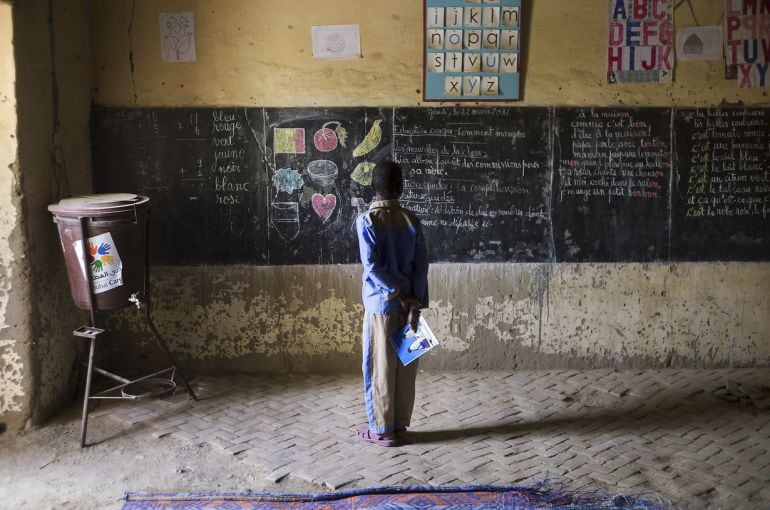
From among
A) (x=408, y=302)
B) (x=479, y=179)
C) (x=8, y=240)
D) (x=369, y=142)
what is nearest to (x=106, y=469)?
(x=8, y=240)

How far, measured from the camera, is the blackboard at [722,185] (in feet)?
22.8

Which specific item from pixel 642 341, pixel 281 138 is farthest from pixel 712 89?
pixel 281 138

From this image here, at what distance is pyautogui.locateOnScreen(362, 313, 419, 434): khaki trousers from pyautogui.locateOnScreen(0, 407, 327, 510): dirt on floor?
79cm

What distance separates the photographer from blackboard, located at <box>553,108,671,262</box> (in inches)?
273

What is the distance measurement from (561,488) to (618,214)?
3070mm

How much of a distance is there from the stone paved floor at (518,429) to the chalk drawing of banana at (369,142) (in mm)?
2074

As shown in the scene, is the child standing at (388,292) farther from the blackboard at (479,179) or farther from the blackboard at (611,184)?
the blackboard at (611,184)

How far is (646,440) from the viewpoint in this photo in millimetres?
5609

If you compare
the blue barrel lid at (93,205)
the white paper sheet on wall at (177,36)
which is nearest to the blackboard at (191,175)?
the white paper sheet on wall at (177,36)

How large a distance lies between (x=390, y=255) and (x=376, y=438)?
1369 mm

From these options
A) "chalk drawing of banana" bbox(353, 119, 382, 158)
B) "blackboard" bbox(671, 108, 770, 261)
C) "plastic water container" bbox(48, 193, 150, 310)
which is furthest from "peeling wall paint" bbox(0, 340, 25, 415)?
"blackboard" bbox(671, 108, 770, 261)

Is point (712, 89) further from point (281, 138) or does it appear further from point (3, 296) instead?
→ point (3, 296)

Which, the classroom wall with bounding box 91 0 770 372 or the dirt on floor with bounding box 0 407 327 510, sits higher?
the classroom wall with bounding box 91 0 770 372

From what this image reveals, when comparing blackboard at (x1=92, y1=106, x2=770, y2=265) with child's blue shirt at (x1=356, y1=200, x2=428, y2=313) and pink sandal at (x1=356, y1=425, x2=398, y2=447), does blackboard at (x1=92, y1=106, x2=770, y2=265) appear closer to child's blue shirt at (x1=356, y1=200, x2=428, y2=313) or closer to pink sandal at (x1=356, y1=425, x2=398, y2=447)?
child's blue shirt at (x1=356, y1=200, x2=428, y2=313)
